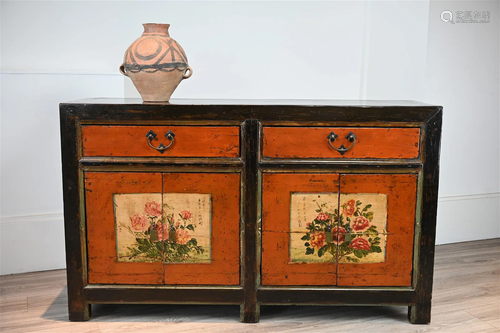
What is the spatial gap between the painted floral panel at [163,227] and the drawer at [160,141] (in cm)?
17

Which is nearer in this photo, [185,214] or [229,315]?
[185,214]

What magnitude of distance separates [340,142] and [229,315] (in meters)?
0.85

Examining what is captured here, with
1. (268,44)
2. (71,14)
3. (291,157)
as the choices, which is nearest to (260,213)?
(291,157)

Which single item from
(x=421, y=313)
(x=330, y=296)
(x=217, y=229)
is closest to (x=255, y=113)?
(x=217, y=229)

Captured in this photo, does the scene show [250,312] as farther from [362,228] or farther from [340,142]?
[340,142]

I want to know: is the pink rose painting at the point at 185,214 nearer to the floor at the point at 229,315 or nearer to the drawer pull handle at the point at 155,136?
the drawer pull handle at the point at 155,136

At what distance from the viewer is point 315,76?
3088 millimetres

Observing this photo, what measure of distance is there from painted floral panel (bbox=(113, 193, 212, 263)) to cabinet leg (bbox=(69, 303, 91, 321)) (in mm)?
247

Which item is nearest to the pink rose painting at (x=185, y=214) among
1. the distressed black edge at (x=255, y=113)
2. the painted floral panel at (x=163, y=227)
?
the painted floral panel at (x=163, y=227)

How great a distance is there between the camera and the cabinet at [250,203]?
2.06 meters

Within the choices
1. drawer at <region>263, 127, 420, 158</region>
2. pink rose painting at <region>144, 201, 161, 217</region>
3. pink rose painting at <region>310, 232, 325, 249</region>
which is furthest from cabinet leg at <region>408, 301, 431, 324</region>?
pink rose painting at <region>144, 201, 161, 217</region>

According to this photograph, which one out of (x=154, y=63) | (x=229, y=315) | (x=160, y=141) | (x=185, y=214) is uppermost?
(x=154, y=63)

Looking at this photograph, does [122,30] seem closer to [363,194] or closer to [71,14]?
[71,14]

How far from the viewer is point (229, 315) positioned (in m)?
2.24
